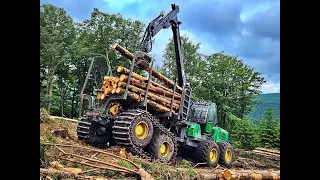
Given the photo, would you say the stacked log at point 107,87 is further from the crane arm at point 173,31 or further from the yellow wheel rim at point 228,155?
the yellow wheel rim at point 228,155

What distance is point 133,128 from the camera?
9.37ft

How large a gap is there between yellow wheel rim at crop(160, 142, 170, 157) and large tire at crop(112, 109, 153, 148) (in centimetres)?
21

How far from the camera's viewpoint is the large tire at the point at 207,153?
3393 millimetres

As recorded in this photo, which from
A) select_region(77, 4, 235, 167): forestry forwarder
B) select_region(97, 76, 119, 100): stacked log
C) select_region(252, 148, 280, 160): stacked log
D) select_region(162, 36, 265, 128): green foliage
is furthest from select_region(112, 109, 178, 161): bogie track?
select_region(252, 148, 280, 160): stacked log

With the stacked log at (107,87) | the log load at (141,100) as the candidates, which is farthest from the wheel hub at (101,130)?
the log load at (141,100)

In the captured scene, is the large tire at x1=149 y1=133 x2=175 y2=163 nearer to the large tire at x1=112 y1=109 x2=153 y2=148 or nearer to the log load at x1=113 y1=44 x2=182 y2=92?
the large tire at x1=112 y1=109 x2=153 y2=148

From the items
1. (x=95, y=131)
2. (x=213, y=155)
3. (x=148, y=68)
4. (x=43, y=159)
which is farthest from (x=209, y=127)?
(x=43, y=159)

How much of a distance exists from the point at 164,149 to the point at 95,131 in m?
0.68

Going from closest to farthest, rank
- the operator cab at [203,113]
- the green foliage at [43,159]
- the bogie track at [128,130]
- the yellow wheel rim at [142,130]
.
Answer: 1. the green foliage at [43,159]
2. the bogie track at [128,130]
3. the yellow wheel rim at [142,130]
4. the operator cab at [203,113]

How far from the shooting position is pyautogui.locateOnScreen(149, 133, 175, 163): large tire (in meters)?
3.04

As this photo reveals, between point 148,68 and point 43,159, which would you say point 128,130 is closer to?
point 148,68
